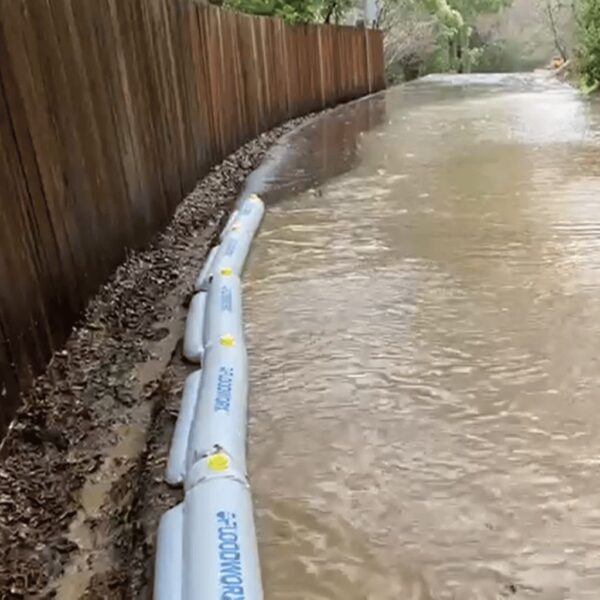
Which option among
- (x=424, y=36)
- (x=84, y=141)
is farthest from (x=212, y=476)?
(x=424, y=36)

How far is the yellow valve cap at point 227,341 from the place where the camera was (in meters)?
3.49

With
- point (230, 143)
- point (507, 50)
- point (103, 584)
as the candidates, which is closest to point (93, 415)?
point (103, 584)

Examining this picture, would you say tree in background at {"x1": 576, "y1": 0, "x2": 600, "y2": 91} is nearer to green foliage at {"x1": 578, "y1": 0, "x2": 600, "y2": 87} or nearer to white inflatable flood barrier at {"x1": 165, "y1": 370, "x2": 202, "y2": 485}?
green foliage at {"x1": 578, "y1": 0, "x2": 600, "y2": 87}

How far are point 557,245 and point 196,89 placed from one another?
3.34 meters

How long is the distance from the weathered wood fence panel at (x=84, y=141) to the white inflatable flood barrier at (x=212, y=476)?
595 mm

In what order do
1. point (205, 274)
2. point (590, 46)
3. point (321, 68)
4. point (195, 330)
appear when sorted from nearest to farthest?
1. point (195, 330)
2. point (205, 274)
3. point (321, 68)
4. point (590, 46)

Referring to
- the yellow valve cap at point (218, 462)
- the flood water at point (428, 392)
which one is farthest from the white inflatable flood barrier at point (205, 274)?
the yellow valve cap at point (218, 462)

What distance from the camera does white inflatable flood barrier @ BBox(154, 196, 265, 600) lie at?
214cm

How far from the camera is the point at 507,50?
97.1 feet

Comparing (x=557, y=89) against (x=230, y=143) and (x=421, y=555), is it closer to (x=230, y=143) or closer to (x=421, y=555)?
(x=230, y=143)

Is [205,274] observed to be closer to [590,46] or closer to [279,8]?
[279,8]

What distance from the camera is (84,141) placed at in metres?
3.88

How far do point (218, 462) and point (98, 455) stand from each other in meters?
0.52

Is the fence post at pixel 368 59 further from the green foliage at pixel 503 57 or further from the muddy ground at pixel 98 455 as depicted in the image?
the green foliage at pixel 503 57
